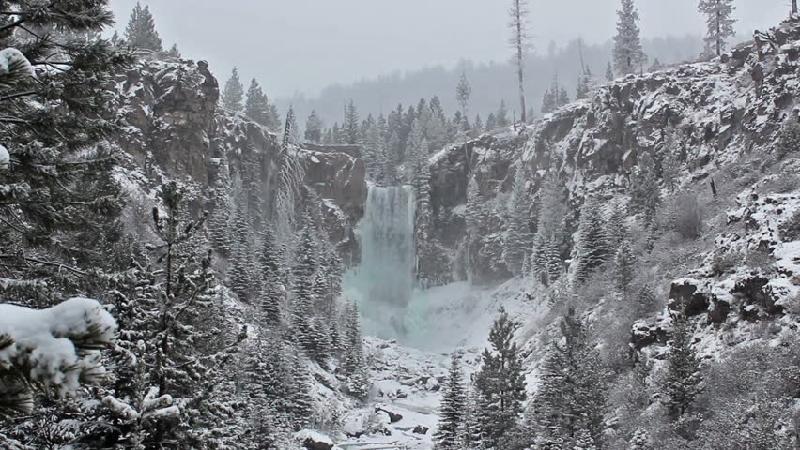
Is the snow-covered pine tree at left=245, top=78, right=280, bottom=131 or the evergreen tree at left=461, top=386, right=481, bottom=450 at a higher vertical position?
the snow-covered pine tree at left=245, top=78, right=280, bottom=131

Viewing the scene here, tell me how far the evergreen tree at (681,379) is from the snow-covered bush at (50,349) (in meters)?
22.7

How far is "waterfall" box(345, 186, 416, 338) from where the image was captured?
7331 centimetres

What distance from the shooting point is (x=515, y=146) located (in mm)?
75688

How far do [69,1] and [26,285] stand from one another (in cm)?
408

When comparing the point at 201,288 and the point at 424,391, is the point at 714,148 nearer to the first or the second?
the point at 424,391

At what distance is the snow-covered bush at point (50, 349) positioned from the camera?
1915 millimetres

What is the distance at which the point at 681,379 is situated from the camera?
21.2 meters

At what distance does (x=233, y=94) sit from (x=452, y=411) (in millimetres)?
73303

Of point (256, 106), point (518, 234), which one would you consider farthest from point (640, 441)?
point (256, 106)

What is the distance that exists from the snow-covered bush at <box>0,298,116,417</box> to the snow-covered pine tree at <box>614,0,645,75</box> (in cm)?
7734

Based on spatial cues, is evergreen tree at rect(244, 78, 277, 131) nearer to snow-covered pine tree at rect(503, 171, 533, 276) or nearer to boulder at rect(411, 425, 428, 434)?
snow-covered pine tree at rect(503, 171, 533, 276)

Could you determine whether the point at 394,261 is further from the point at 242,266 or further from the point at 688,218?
the point at 688,218

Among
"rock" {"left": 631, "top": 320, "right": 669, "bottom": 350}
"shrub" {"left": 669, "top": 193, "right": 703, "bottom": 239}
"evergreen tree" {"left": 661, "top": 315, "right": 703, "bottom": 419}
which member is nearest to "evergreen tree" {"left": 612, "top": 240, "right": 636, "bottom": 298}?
"shrub" {"left": 669, "top": 193, "right": 703, "bottom": 239}

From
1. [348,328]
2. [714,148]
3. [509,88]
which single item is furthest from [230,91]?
[509,88]
